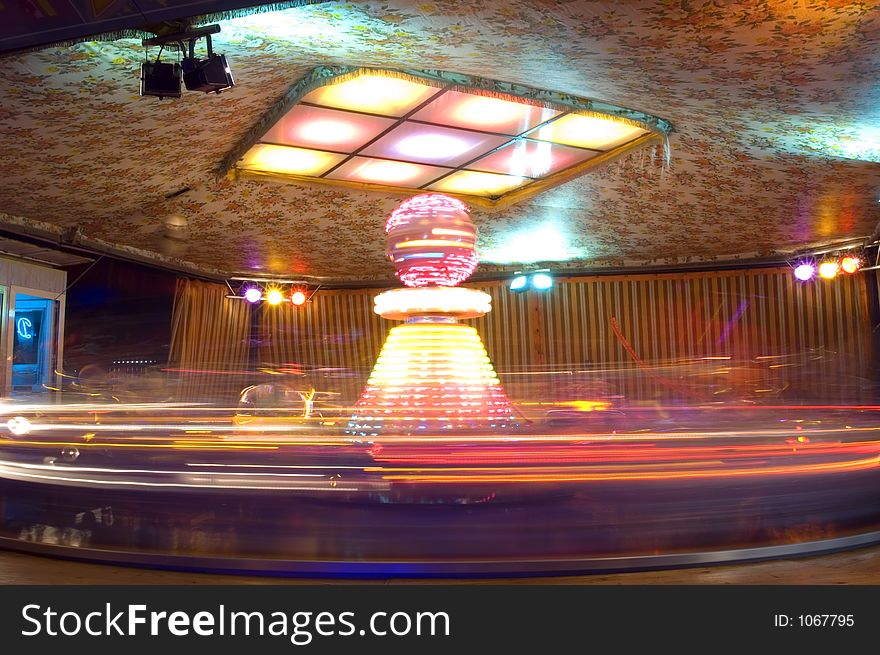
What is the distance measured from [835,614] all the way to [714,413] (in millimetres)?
10074

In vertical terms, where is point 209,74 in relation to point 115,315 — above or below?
above

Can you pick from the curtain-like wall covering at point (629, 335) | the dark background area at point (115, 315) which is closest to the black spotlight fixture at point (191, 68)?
the dark background area at point (115, 315)

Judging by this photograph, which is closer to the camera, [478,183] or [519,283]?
[478,183]

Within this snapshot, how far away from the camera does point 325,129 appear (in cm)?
660

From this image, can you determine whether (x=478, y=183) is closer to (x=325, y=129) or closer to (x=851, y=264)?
A: (x=325, y=129)

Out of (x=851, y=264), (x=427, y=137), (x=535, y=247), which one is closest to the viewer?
(x=427, y=137)

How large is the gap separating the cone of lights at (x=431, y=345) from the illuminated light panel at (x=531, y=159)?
3.69 m

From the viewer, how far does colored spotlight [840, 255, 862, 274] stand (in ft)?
33.1

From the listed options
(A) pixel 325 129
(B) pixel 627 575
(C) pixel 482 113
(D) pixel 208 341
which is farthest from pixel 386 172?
(B) pixel 627 575

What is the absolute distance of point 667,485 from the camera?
13.9 ft

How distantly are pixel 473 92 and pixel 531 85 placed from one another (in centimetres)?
41

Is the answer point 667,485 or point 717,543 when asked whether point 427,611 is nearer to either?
point 717,543

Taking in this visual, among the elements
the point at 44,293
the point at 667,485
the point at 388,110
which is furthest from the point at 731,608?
the point at 44,293

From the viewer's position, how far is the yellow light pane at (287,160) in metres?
7.12
